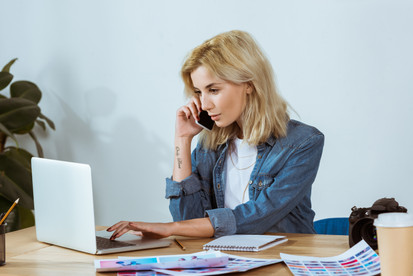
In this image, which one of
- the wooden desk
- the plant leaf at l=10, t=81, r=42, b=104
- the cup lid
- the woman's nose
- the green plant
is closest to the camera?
the cup lid

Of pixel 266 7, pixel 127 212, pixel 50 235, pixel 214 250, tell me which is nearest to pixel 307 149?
pixel 214 250

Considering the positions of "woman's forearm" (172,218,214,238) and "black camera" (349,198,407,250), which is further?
"woman's forearm" (172,218,214,238)

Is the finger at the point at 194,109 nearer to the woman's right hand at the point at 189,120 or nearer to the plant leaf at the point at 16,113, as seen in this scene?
the woman's right hand at the point at 189,120

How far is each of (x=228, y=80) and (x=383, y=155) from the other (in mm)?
1183

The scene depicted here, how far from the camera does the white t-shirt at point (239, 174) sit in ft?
6.42

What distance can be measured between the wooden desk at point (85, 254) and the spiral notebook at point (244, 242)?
2 cm

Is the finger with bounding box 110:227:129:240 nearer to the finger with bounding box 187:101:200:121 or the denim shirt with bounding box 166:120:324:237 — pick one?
the denim shirt with bounding box 166:120:324:237

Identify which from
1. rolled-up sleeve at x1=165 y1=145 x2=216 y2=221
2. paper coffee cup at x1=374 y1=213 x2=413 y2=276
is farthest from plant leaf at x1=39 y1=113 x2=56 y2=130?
paper coffee cup at x1=374 y1=213 x2=413 y2=276

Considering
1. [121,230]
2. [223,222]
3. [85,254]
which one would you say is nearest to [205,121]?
[223,222]

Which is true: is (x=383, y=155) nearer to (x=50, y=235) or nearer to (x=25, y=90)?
(x=50, y=235)

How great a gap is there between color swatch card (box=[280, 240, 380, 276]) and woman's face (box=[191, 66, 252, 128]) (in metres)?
0.70

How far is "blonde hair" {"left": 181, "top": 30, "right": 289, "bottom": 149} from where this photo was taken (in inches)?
73.6

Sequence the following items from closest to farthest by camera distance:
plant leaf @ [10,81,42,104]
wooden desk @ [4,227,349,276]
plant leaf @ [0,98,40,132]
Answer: wooden desk @ [4,227,349,276]
plant leaf @ [0,98,40,132]
plant leaf @ [10,81,42,104]

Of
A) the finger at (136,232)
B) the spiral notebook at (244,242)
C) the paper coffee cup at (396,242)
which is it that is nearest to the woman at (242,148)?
the spiral notebook at (244,242)
